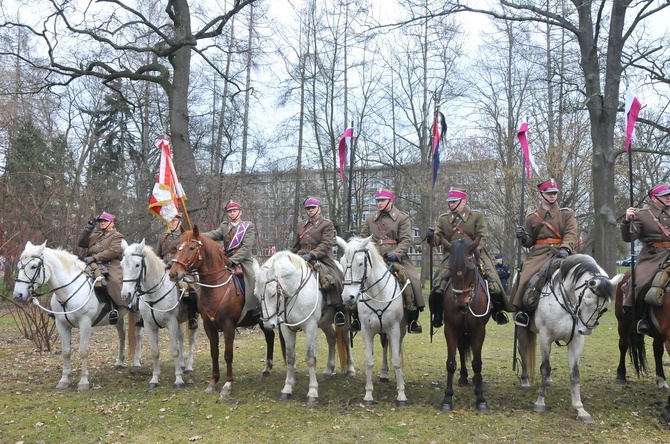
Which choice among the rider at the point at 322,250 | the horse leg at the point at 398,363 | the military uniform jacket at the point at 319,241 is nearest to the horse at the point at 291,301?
the rider at the point at 322,250

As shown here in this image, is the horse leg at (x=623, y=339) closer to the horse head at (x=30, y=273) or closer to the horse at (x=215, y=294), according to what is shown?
the horse at (x=215, y=294)

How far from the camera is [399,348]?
7754mm

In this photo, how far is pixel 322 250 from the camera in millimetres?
8711

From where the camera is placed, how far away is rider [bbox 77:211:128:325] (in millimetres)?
9422

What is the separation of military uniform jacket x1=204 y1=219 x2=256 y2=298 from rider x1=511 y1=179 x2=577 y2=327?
13.5 feet

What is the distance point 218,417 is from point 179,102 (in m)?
10.3

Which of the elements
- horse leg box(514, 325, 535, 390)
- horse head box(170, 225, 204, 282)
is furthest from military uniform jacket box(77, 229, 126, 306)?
horse leg box(514, 325, 535, 390)

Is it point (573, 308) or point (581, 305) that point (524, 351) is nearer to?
point (573, 308)

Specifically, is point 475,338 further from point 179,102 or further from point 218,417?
point 179,102

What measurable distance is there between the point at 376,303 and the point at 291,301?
49.7 inches

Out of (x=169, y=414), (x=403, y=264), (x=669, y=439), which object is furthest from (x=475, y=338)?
(x=169, y=414)

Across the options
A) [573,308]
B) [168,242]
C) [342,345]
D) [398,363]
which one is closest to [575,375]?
[573,308]

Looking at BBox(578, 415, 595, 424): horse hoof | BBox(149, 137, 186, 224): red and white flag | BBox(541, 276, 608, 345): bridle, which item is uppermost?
BBox(149, 137, 186, 224): red and white flag

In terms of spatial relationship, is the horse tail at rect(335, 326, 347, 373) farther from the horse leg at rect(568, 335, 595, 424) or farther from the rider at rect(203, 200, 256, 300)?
the horse leg at rect(568, 335, 595, 424)
